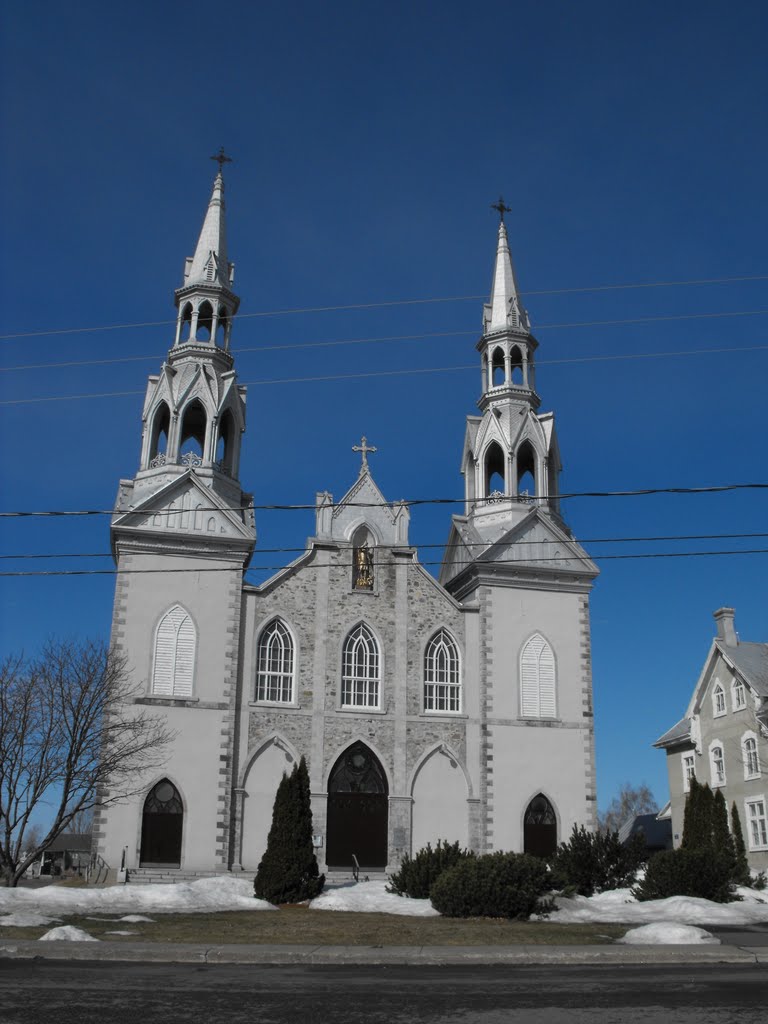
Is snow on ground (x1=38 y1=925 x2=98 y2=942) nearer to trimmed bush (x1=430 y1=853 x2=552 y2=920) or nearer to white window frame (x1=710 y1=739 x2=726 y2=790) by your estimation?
trimmed bush (x1=430 y1=853 x2=552 y2=920)

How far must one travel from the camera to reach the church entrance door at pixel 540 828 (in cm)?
3519

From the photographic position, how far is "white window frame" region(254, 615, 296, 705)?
115ft

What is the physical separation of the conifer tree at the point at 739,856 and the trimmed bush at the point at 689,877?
1.79 m

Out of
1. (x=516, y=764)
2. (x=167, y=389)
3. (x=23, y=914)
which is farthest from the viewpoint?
(x=167, y=389)

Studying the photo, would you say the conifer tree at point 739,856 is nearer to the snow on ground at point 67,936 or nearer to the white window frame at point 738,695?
the white window frame at point 738,695

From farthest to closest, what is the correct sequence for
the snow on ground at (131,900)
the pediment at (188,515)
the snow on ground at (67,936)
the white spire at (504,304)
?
the white spire at (504,304) → the pediment at (188,515) → the snow on ground at (131,900) → the snow on ground at (67,936)

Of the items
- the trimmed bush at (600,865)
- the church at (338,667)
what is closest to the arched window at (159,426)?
the church at (338,667)

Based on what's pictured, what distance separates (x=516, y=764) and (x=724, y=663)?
11913 mm

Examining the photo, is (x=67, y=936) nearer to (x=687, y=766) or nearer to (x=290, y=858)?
(x=290, y=858)

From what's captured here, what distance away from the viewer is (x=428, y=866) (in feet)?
81.2

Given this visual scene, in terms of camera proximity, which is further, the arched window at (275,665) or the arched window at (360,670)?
the arched window at (360,670)

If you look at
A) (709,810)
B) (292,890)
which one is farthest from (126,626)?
(709,810)

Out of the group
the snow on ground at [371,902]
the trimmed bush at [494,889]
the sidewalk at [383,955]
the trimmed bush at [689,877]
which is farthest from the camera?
the trimmed bush at [689,877]

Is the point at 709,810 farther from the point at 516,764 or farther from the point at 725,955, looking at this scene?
the point at 725,955
